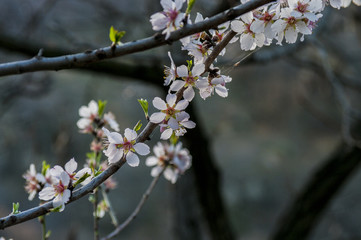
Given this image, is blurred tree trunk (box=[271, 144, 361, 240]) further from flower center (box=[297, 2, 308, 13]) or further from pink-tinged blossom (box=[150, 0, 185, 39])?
pink-tinged blossom (box=[150, 0, 185, 39])

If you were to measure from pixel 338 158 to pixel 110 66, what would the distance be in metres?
1.28

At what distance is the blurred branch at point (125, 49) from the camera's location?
396 mm

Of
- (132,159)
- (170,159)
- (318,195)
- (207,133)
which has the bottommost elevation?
(318,195)

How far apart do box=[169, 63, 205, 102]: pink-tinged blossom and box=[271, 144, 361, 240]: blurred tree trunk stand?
5.42 ft

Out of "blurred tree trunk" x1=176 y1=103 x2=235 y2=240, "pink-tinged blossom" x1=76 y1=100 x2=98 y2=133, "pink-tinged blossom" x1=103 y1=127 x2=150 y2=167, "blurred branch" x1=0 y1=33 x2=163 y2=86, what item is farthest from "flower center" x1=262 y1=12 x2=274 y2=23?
"blurred tree trunk" x1=176 y1=103 x2=235 y2=240

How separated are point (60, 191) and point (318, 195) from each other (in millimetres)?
1711

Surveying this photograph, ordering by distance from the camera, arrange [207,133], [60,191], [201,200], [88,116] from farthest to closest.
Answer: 1. [207,133]
2. [201,200]
3. [88,116]
4. [60,191]

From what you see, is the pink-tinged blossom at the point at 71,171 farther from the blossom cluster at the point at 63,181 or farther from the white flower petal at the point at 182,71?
the white flower petal at the point at 182,71

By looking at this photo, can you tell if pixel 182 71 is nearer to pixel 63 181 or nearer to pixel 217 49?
pixel 217 49

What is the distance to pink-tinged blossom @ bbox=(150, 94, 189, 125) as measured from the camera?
0.49m

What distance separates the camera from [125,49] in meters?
0.40

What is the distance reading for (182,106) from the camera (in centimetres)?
50

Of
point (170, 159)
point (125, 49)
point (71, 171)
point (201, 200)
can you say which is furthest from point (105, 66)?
point (125, 49)

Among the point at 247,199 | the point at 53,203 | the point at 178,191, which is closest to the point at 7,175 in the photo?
the point at 247,199
